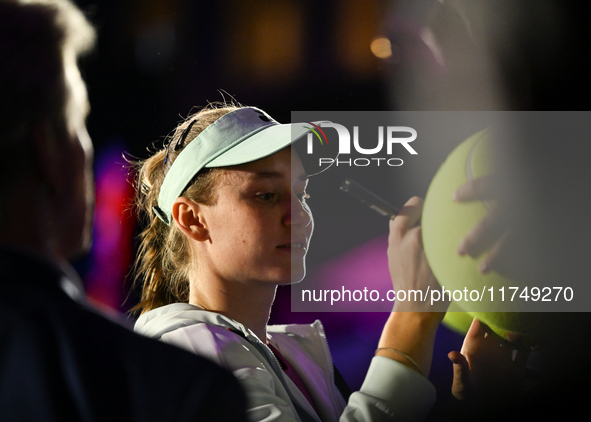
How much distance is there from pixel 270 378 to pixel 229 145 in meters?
0.32

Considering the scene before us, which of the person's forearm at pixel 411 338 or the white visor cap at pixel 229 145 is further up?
the white visor cap at pixel 229 145

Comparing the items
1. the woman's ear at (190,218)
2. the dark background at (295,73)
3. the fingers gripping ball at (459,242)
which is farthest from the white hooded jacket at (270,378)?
the dark background at (295,73)

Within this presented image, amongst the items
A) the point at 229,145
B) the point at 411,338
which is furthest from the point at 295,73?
the point at 411,338

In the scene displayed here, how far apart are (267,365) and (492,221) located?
0.57 meters

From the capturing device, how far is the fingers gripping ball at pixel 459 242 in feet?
2.96

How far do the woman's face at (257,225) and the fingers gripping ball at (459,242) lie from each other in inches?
9.7

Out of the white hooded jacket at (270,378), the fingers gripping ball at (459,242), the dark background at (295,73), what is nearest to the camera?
the white hooded jacket at (270,378)

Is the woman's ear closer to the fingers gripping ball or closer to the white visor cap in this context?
the white visor cap

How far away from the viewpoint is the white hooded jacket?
57cm

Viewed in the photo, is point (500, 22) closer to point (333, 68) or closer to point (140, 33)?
point (333, 68)

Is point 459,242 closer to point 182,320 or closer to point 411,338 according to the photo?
point 411,338

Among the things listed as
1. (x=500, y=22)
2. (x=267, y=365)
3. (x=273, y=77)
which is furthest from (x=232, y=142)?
(x=500, y=22)

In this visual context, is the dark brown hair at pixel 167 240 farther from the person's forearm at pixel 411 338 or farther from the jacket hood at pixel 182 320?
the person's forearm at pixel 411 338

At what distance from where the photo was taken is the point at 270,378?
1.97 ft
